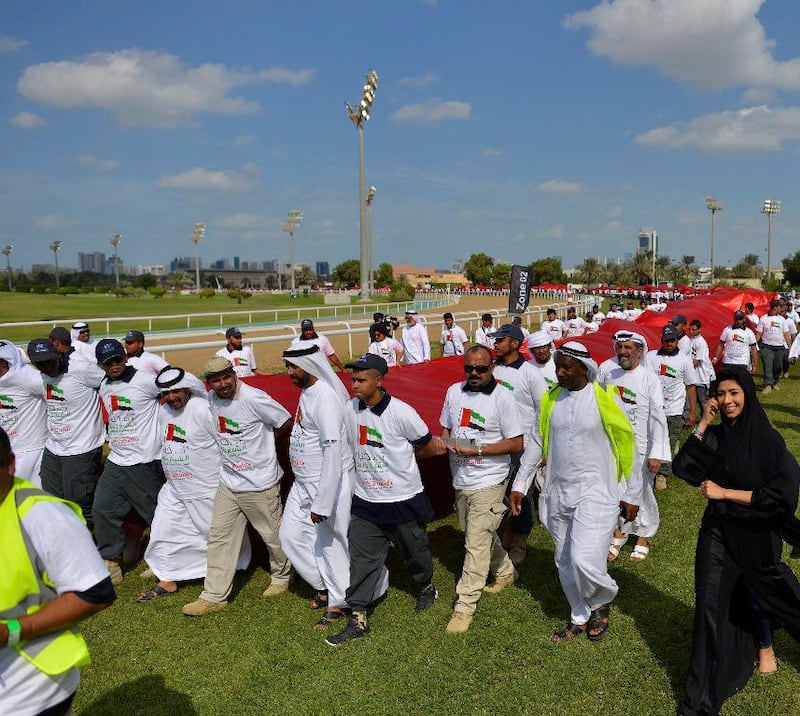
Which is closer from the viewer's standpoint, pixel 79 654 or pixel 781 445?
pixel 79 654

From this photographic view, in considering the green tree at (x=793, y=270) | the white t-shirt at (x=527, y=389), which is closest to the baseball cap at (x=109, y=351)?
the white t-shirt at (x=527, y=389)

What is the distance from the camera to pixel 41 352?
5539 millimetres

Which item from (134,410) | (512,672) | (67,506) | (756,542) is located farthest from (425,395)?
(67,506)

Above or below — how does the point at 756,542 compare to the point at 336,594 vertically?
above

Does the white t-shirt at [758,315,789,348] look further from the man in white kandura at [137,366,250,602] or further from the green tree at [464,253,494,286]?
the green tree at [464,253,494,286]

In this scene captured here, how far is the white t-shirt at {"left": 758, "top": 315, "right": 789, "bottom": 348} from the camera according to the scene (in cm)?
1339

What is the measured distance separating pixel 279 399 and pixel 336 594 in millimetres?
2044

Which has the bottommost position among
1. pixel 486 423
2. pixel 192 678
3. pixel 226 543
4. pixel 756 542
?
pixel 192 678

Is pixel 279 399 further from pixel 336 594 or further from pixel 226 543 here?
pixel 336 594

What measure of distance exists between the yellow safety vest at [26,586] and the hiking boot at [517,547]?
4250mm

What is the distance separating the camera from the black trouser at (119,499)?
553 centimetres

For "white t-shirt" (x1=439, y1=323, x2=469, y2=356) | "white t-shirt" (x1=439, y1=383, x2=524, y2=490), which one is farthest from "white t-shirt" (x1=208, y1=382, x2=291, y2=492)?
"white t-shirt" (x1=439, y1=323, x2=469, y2=356)

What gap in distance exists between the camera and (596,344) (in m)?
11.5

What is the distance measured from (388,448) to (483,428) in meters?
0.71
